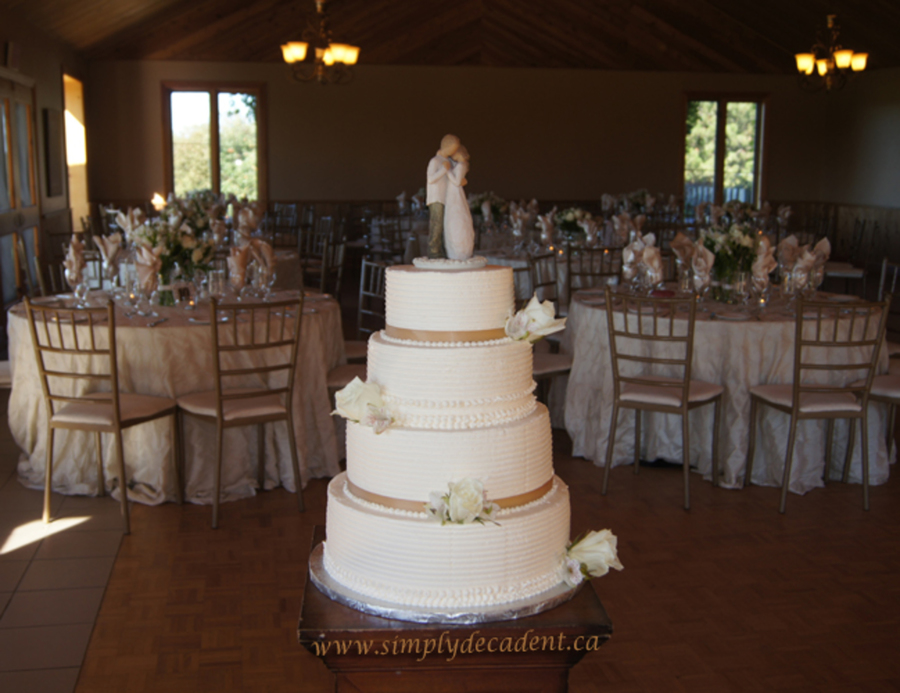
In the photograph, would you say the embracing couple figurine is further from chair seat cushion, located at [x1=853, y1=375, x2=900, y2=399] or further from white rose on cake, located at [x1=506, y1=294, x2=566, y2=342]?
chair seat cushion, located at [x1=853, y1=375, x2=900, y2=399]

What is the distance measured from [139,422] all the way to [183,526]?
511 mm

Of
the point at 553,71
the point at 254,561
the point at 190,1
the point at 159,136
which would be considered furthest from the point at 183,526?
the point at 553,71

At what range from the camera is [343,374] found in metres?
4.90

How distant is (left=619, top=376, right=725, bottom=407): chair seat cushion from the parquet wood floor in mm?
475

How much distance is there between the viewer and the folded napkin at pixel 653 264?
5312 mm

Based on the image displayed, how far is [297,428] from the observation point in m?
4.59

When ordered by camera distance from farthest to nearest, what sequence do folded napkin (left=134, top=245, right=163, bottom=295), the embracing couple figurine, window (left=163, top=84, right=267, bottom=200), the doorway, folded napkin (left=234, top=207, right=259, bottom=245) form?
window (left=163, top=84, right=267, bottom=200), the doorway, folded napkin (left=234, top=207, right=259, bottom=245), folded napkin (left=134, top=245, right=163, bottom=295), the embracing couple figurine

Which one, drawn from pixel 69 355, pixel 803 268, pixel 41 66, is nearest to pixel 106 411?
pixel 69 355

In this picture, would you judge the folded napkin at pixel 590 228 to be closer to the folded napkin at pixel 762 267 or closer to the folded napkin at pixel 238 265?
the folded napkin at pixel 762 267

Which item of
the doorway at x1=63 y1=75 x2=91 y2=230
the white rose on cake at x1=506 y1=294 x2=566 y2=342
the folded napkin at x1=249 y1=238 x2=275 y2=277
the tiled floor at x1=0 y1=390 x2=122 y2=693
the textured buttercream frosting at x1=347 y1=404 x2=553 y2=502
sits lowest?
the tiled floor at x1=0 y1=390 x2=122 y2=693

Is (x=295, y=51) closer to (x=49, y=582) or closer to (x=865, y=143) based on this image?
(x=49, y=582)

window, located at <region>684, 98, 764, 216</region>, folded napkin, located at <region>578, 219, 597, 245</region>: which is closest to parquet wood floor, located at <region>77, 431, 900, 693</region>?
folded napkin, located at <region>578, 219, 597, 245</region>

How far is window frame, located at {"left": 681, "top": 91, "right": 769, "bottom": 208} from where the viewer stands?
14.7m

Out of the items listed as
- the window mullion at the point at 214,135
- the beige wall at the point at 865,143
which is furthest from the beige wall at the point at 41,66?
the beige wall at the point at 865,143
